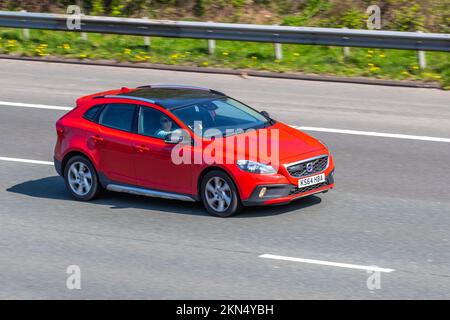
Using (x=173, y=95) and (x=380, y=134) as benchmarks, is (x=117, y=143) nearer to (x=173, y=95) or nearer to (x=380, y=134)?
(x=173, y=95)

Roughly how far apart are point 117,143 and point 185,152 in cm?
117

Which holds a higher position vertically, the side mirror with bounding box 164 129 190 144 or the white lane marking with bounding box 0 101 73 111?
the side mirror with bounding box 164 129 190 144

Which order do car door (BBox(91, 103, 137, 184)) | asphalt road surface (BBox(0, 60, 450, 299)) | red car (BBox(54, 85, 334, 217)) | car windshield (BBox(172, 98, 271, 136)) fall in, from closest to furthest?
1. asphalt road surface (BBox(0, 60, 450, 299))
2. red car (BBox(54, 85, 334, 217))
3. car windshield (BBox(172, 98, 271, 136))
4. car door (BBox(91, 103, 137, 184))

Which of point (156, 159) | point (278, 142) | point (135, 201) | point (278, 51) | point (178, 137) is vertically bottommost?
point (135, 201)

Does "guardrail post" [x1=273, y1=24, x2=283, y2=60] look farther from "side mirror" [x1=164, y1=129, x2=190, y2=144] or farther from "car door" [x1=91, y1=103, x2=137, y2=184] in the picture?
"side mirror" [x1=164, y1=129, x2=190, y2=144]

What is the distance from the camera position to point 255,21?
81.8 feet

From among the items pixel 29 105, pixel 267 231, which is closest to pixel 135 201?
pixel 267 231

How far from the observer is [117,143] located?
13.4 m

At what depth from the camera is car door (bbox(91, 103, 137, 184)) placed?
526 inches

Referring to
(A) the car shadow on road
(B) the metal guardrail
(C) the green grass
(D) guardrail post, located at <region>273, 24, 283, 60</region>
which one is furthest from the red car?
(D) guardrail post, located at <region>273, 24, 283, 60</region>

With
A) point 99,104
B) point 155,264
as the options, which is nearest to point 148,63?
point 99,104

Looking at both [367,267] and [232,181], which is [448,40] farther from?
[367,267]

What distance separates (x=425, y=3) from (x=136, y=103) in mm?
12174

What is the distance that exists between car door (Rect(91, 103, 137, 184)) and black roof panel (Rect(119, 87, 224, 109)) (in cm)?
35
